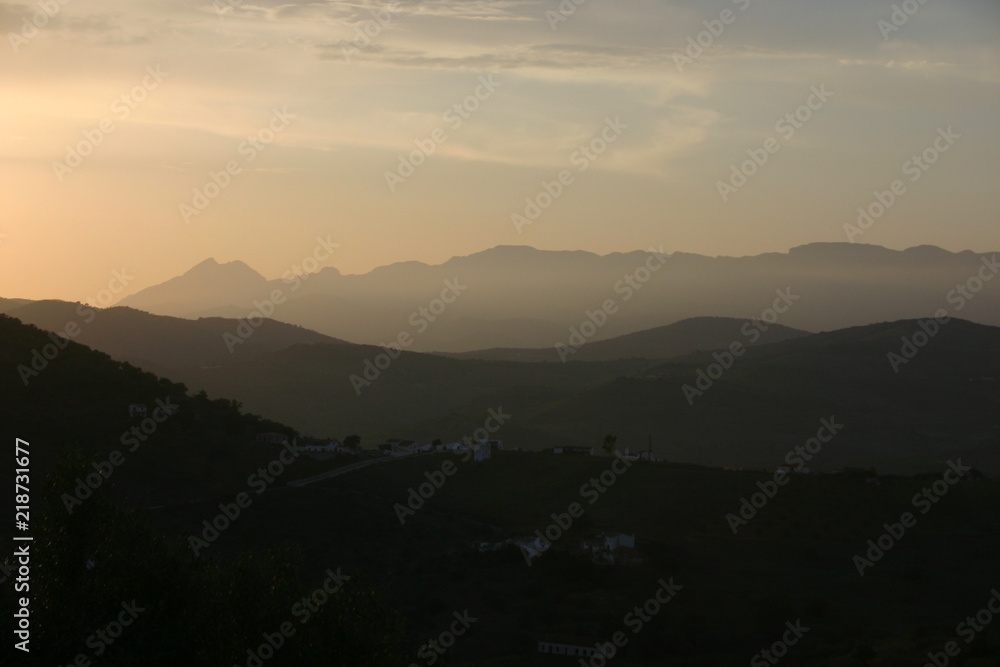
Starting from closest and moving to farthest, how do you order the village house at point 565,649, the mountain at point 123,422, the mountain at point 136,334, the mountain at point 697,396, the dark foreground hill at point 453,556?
the dark foreground hill at point 453,556, the village house at point 565,649, the mountain at point 123,422, the mountain at point 697,396, the mountain at point 136,334

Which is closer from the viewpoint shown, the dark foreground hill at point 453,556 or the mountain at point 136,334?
the dark foreground hill at point 453,556

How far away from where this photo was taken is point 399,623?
71.6ft

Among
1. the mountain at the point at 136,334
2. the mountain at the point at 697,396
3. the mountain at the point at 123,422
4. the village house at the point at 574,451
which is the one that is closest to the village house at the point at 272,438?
the mountain at the point at 123,422

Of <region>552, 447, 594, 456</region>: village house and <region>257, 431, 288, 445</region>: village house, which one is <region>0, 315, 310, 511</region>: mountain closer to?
<region>257, 431, 288, 445</region>: village house

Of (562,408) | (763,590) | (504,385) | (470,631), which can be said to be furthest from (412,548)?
(504,385)

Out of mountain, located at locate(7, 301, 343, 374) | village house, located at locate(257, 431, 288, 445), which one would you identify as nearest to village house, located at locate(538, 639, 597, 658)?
village house, located at locate(257, 431, 288, 445)

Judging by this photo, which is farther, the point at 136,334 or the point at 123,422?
the point at 136,334

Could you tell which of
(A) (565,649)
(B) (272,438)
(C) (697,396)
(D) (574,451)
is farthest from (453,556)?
(C) (697,396)

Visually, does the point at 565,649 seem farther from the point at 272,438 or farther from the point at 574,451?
the point at 574,451

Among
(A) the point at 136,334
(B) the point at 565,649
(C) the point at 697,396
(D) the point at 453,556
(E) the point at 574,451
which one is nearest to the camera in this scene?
(B) the point at 565,649

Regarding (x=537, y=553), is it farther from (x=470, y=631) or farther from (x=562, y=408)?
(x=562, y=408)

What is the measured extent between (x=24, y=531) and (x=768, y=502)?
133 ft

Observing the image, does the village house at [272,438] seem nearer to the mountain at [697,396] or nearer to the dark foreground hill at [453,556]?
the dark foreground hill at [453,556]

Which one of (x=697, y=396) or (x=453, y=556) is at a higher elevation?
(x=453, y=556)
